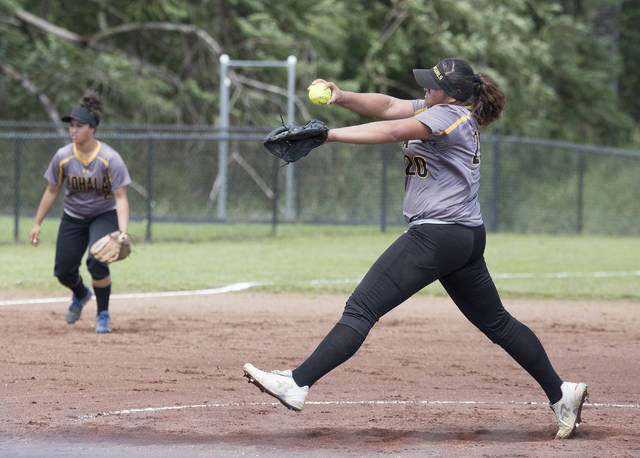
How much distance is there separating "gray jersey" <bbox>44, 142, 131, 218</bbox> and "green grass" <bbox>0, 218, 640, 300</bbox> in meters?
3.32

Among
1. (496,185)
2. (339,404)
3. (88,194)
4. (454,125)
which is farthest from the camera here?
(496,185)

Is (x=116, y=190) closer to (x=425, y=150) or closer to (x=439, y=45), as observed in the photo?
(x=425, y=150)

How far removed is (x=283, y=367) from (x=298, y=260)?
8094 mm

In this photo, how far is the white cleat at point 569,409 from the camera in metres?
5.45

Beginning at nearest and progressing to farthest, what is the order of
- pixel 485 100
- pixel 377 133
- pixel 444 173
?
pixel 377 133 → pixel 444 173 → pixel 485 100

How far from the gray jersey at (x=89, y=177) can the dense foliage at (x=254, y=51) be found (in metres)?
15.8

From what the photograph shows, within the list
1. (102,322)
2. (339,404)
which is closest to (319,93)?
(339,404)

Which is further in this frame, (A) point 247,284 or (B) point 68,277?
(A) point 247,284

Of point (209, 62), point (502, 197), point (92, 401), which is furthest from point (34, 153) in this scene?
point (92, 401)

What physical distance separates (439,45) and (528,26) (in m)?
2.67

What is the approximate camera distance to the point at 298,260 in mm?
15375

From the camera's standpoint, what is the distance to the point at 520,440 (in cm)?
537

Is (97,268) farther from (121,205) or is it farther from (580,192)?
(580,192)

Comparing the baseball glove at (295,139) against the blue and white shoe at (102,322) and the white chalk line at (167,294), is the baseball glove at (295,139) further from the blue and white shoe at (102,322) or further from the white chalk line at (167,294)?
the white chalk line at (167,294)
